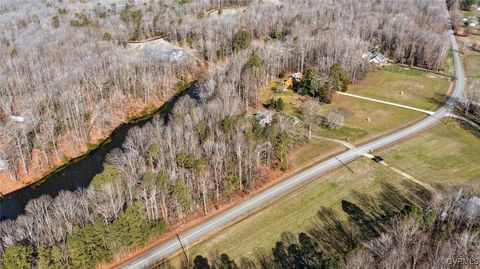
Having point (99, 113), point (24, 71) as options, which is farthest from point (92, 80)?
point (24, 71)

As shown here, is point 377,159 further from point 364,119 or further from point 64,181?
point 64,181

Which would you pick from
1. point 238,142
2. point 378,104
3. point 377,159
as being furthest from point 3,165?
point 378,104

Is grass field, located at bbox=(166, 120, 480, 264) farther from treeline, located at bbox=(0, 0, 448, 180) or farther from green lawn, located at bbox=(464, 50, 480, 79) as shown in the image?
green lawn, located at bbox=(464, 50, 480, 79)

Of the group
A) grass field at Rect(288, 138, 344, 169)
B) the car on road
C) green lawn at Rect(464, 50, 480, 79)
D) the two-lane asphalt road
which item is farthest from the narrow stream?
green lawn at Rect(464, 50, 480, 79)

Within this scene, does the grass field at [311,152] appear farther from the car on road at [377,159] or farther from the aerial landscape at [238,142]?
the car on road at [377,159]

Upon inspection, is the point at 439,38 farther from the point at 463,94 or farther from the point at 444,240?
the point at 444,240

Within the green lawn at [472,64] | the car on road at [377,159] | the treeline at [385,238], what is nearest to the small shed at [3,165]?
the treeline at [385,238]
